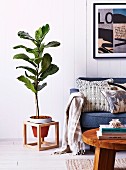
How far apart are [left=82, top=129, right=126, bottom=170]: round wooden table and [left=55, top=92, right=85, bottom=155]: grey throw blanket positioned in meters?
0.79

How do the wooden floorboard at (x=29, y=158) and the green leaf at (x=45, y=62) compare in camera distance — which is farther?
the green leaf at (x=45, y=62)

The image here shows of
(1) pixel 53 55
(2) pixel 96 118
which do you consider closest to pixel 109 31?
(1) pixel 53 55

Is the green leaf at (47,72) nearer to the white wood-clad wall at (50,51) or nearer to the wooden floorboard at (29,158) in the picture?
the white wood-clad wall at (50,51)

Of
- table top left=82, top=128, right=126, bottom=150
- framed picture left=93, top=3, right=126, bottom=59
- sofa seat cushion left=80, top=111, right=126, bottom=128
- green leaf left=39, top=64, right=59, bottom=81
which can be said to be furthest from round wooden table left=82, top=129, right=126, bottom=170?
framed picture left=93, top=3, right=126, bottom=59

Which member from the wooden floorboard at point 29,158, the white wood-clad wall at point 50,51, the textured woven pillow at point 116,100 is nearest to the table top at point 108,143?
the wooden floorboard at point 29,158

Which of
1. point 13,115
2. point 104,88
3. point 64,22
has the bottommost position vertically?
point 13,115

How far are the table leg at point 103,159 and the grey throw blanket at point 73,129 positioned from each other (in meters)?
0.89

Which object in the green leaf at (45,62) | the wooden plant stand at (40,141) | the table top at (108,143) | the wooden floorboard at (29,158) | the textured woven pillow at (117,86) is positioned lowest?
the wooden floorboard at (29,158)

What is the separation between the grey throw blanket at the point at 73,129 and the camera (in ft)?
15.1

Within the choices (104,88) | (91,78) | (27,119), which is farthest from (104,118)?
(27,119)

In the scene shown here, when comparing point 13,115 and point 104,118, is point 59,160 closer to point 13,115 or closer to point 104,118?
point 104,118

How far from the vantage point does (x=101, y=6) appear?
5.31 metres

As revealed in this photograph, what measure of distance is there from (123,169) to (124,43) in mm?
1938

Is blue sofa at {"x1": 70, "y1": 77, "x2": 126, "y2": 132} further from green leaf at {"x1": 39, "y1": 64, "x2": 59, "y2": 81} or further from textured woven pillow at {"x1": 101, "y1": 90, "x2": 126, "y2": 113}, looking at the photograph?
green leaf at {"x1": 39, "y1": 64, "x2": 59, "y2": 81}
